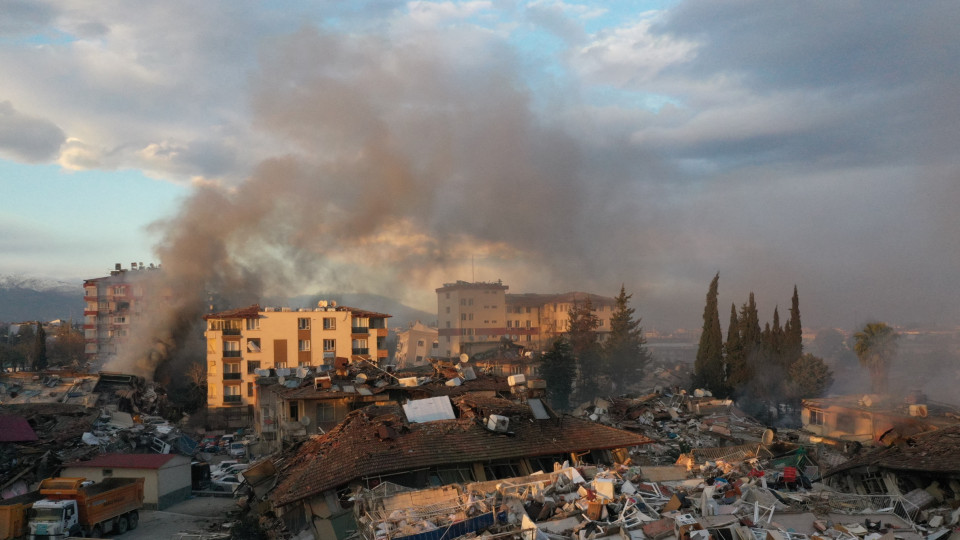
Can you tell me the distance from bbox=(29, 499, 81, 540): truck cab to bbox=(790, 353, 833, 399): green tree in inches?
1682

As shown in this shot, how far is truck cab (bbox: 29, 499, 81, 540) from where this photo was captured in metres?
18.0

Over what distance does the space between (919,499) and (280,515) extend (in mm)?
14826

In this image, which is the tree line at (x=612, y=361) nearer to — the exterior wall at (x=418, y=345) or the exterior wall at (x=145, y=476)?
the exterior wall at (x=418, y=345)

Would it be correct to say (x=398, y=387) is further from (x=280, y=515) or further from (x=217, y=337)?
(x=217, y=337)

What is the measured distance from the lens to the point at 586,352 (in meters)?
62.5

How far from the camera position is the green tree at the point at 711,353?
52.1 m

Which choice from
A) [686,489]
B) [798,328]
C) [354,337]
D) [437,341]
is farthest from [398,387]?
[437,341]

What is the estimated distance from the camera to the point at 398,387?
84.6 feet

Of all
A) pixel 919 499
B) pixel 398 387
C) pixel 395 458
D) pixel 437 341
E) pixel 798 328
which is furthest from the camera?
pixel 437 341

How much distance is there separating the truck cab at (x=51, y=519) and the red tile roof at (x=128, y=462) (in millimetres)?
5711

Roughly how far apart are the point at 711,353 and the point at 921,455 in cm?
3575

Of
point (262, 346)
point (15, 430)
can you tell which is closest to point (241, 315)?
point (262, 346)

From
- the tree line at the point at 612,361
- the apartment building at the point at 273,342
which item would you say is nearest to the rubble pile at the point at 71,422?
the apartment building at the point at 273,342

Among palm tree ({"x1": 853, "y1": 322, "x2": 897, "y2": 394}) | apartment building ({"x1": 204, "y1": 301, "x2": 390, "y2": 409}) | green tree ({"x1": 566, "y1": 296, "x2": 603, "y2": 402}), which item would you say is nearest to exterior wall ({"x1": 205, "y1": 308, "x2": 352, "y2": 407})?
apartment building ({"x1": 204, "y1": 301, "x2": 390, "y2": 409})
